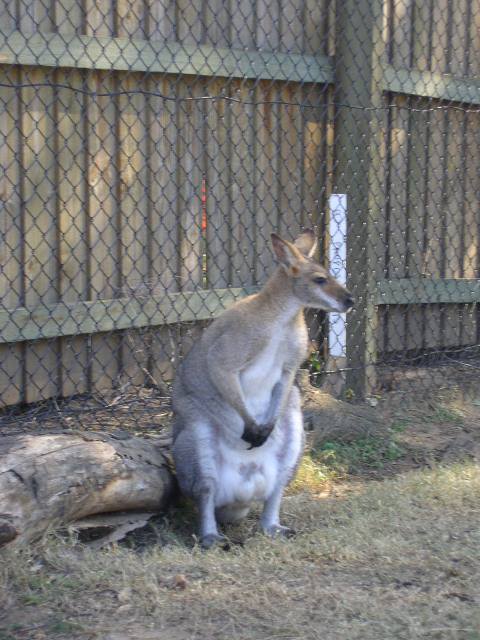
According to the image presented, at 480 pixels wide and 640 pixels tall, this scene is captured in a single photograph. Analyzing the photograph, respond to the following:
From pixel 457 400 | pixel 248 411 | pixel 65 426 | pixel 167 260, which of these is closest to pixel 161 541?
pixel 248 411

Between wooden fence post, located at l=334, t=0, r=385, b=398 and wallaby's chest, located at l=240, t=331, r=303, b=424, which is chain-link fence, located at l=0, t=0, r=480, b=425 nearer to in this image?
wooden fence post, located at l=334, t=0, r=385, b=398

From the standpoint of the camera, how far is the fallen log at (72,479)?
4031 millimetres

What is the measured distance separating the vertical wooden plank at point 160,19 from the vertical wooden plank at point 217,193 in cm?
42

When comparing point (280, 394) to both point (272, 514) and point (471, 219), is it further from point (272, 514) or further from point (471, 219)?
point (471, 219)

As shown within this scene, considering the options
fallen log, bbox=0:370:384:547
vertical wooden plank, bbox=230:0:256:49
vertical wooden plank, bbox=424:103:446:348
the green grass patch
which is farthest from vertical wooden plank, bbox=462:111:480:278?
fallen log, bbox=0:370:384:547

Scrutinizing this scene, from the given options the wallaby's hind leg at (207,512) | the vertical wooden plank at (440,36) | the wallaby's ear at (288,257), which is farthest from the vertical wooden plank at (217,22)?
the wallaby's hind leg at (207,512)

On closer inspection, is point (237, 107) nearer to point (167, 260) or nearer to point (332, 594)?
point (167, 260)

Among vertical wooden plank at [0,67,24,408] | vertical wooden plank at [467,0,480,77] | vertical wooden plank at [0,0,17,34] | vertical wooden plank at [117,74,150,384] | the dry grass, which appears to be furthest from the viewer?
vertical wooden plank at [467,0,480,77]

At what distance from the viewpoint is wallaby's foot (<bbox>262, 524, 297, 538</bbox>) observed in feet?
15.3

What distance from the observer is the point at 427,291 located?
7.17 metres

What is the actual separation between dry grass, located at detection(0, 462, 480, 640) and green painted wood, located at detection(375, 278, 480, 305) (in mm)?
2355

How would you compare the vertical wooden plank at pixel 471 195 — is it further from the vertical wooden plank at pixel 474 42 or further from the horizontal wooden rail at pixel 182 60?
the horizontal wooden rail at pixel 182 60

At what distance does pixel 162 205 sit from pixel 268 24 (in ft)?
4.57

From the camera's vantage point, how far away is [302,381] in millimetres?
6262
